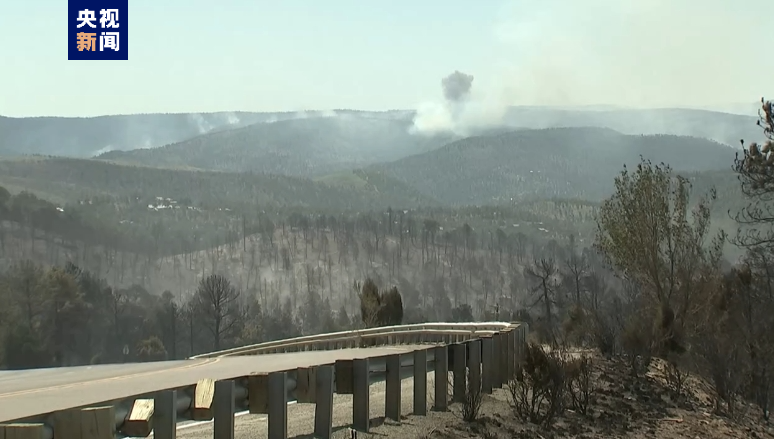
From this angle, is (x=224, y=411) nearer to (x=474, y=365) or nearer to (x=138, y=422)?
(x=138, y=422)

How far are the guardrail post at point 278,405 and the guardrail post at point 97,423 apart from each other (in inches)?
99.5

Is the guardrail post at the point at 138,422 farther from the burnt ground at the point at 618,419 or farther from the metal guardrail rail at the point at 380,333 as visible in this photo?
the metal guardrail rail at the point at 380,333

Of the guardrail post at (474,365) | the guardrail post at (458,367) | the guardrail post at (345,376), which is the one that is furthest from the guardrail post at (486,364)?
the guardrail post at (345,376)

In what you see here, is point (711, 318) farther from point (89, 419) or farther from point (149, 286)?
point (149, 286)

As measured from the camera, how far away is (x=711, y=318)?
1113 inches

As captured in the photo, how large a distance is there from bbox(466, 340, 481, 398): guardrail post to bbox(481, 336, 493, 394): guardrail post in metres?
0.61

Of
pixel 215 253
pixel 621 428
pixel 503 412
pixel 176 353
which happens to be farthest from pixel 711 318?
pixel 215 253

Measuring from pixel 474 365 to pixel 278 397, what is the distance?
549cm

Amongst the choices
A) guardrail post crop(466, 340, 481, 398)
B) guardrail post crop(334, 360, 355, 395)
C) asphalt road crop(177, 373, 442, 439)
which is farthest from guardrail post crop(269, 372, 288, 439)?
guardrail post crop(466, 340, 481, 398)

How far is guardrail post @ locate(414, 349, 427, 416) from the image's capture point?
478 inches

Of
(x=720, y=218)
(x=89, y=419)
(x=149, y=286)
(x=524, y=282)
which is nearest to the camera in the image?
(x=89, y=419)

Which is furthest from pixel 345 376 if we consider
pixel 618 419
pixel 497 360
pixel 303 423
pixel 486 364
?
pixel 618 419

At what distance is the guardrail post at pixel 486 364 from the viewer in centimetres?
1502

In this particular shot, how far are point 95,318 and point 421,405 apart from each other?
72883 millimetres
